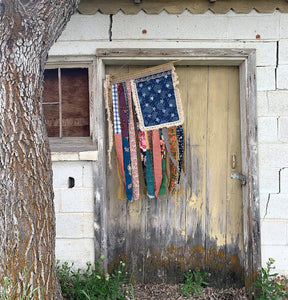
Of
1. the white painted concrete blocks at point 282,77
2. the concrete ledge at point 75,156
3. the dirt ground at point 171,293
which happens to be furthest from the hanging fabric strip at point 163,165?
the white painted concrete blocks at point 282,77

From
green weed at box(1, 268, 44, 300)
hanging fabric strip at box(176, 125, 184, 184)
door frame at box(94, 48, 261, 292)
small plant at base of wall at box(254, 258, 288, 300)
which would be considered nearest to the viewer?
green weed at box(1, 268, 44, 300)

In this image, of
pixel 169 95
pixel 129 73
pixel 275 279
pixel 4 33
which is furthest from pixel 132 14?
pixel 275 279

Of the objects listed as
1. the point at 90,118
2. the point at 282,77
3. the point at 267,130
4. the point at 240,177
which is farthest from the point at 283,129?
the point at 90,118

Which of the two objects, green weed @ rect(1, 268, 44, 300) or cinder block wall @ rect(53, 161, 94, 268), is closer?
green weed @ rect(1, 268, 44, 300)

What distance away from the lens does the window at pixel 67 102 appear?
3328 mm

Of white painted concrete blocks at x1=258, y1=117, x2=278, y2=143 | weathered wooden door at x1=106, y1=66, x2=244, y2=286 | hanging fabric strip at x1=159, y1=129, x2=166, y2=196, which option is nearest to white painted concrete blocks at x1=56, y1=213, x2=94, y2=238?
weathered wooden door at x1=106, y1=66, x2=244, y2=286

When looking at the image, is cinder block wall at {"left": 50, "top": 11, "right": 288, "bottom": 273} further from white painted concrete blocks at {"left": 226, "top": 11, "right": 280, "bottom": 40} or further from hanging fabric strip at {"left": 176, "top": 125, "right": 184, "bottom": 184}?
hanging fabric strip at {"left": 176, "top": 125, "right": 184, "bottom": 184}

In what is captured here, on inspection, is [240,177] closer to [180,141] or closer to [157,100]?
[180,141]

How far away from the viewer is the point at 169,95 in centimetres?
324

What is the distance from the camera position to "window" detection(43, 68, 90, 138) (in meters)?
3.33

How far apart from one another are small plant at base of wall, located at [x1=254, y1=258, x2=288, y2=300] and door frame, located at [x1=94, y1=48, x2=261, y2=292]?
0.10 metres

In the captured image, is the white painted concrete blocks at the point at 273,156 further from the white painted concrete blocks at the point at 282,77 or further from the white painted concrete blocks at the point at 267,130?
the white painted concrete blocks at the point at 282,77

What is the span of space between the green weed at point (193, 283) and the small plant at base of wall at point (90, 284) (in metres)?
0.52

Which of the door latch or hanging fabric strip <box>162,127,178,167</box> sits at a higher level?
hanging fabric strip <box>162,127,178,167</box>
